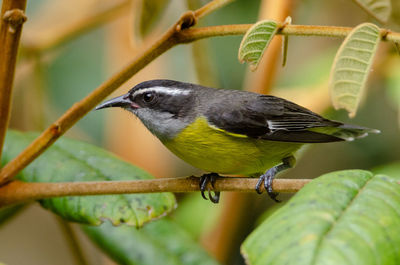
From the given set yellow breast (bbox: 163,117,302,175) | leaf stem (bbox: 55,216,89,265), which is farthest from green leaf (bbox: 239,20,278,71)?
leaf stem (bbox: 55,216,89,265)

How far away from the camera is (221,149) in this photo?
2418 millimetres

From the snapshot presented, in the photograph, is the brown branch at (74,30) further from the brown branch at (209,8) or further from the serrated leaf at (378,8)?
the serrated leaf at (378,8)

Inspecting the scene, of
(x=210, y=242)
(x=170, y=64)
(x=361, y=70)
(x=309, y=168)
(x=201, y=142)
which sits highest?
(x=361, y=70)

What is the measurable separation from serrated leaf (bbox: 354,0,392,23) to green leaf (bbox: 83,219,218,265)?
3.85ft

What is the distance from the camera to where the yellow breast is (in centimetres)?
241

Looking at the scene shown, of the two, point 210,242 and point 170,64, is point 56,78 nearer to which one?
point 170,64

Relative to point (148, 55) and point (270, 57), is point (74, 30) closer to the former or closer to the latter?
point (270, 57)

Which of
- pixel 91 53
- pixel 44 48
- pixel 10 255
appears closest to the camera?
pixel 44 48

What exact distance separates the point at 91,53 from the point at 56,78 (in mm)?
441

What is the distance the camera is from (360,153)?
14.2 feet

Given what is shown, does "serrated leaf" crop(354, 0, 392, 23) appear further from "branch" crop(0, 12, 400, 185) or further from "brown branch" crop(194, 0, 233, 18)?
"brown branch" crop(194, 0, 233, 18)

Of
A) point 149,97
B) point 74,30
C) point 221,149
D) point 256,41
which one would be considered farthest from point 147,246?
point 74,30

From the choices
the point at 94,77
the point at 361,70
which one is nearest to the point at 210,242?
the point at 361,70

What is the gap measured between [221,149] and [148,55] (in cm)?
82
